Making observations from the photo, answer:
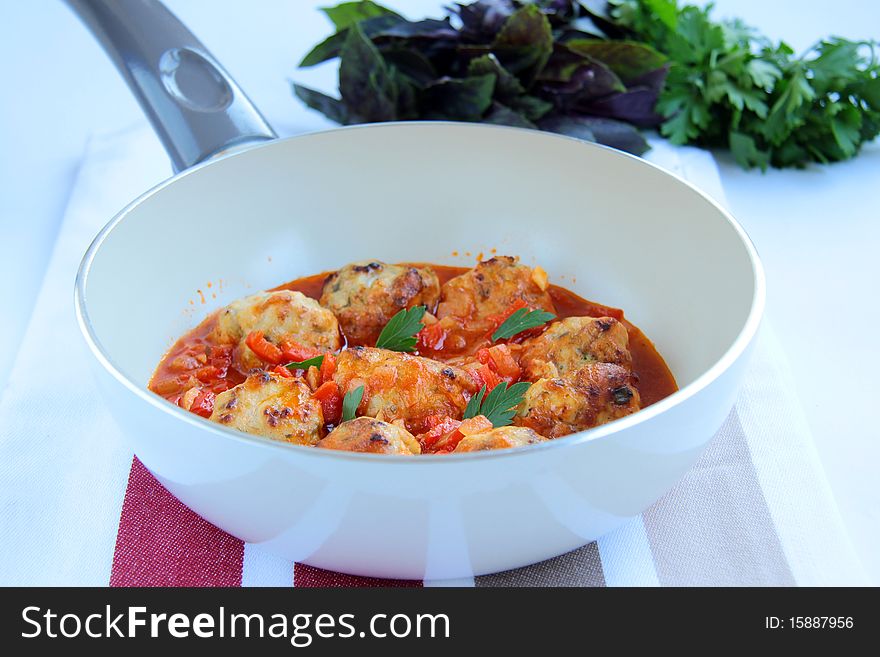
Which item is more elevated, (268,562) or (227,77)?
(227,77)

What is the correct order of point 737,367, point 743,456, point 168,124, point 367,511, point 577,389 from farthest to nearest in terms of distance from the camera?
point 168,124, point 743,456, point 577,389, point 737,367, point 367,511

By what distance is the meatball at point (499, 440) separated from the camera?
1978 millimetres

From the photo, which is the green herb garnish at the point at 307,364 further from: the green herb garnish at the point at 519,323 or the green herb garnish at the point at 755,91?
the green herb garnish at the point at 755,91

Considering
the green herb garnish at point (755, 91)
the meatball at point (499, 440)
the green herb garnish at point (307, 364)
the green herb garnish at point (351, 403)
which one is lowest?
the green herb garnish at point (755, 91)

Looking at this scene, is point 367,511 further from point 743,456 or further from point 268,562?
point 743,456

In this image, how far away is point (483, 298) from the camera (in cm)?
288

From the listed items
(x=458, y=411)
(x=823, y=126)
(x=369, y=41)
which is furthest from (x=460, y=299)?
(x=823, y=126)

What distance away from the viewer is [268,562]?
7.20ft

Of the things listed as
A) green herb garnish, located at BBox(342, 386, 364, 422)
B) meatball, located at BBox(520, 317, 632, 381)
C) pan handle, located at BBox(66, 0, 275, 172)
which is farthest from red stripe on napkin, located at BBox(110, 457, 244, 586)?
pan handle, located at BBox(66, 0, 275, 172)

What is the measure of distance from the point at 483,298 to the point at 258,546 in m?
1.06

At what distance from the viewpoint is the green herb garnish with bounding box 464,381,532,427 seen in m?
2.31

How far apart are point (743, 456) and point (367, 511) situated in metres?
1.15

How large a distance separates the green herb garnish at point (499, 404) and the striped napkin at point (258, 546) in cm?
35

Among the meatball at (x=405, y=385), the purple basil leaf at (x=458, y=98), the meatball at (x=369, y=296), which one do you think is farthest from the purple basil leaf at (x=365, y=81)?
the meatball at (x=405, y=385)
